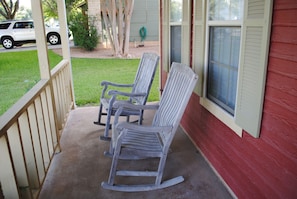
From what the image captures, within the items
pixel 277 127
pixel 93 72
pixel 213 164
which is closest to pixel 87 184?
pixel 213 164

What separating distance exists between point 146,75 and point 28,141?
181 cm

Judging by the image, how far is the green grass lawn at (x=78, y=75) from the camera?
5.65 metres

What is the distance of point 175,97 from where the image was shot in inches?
99.7

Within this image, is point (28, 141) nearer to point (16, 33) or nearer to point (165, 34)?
point (165, 34)

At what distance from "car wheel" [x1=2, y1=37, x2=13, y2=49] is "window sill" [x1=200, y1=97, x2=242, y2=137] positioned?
41.0 ft

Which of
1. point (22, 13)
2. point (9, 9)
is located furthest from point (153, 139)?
point (22, 13)

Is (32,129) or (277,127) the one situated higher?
(277,127)

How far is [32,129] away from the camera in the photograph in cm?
230

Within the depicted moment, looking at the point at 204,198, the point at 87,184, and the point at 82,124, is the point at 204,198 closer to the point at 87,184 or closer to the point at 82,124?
the point at 87,184

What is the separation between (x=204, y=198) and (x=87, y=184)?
3.33ft

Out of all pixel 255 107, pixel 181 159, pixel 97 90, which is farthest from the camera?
pixel 97 90

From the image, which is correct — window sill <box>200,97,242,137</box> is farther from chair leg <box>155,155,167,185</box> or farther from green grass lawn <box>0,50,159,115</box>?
green grass lawn <box>0,50,159,115</box>

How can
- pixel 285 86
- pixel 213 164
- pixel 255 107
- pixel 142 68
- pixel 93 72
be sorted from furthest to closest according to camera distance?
pixel 93 72 → pixel 142 68 → pixel 213 164 → pixel 255 107 → pixel 285 86

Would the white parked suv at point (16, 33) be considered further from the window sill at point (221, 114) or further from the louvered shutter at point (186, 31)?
the window sill at point (221, 114)
